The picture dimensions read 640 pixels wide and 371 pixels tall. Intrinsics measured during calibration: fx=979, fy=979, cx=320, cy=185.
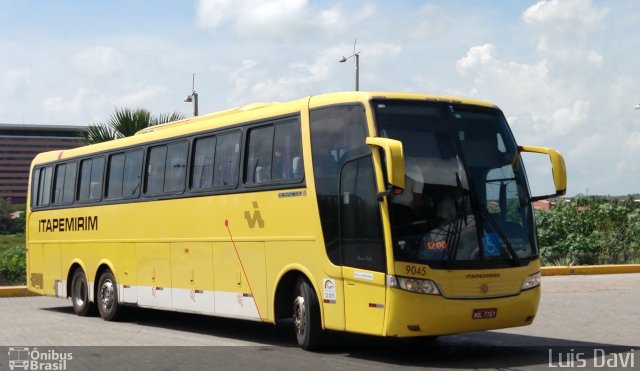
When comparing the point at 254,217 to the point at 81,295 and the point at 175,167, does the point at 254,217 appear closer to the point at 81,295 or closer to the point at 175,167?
the point at 175,167

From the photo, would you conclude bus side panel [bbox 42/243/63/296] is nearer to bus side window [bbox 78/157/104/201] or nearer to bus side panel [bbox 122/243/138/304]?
bus side window [bbox 78/157/104/201]

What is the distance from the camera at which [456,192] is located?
1122 centimetres

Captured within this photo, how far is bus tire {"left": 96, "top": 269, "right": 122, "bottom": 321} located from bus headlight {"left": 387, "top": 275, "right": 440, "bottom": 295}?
828 centimetres

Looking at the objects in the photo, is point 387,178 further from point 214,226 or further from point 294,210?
point 214,226

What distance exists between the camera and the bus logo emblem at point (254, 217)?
13.3m

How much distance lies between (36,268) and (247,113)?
9.02m

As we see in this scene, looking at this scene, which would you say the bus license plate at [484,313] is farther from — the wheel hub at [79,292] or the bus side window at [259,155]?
the wheel hub at [79,292]

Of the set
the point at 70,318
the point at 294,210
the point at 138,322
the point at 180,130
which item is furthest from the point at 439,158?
the point at 70,318

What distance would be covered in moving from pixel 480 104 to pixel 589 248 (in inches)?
645

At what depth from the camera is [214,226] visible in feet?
47.5

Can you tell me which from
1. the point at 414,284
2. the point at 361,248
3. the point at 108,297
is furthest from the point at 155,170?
the point at 414,284

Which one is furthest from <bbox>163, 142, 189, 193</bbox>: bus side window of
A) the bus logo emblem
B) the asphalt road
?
the asphalt road

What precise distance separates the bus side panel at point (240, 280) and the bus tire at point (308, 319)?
858 mm

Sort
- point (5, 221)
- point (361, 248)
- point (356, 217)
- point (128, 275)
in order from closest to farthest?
point (361, 248) → point (356, 217) → point (128, 275) → point (5, 221)
